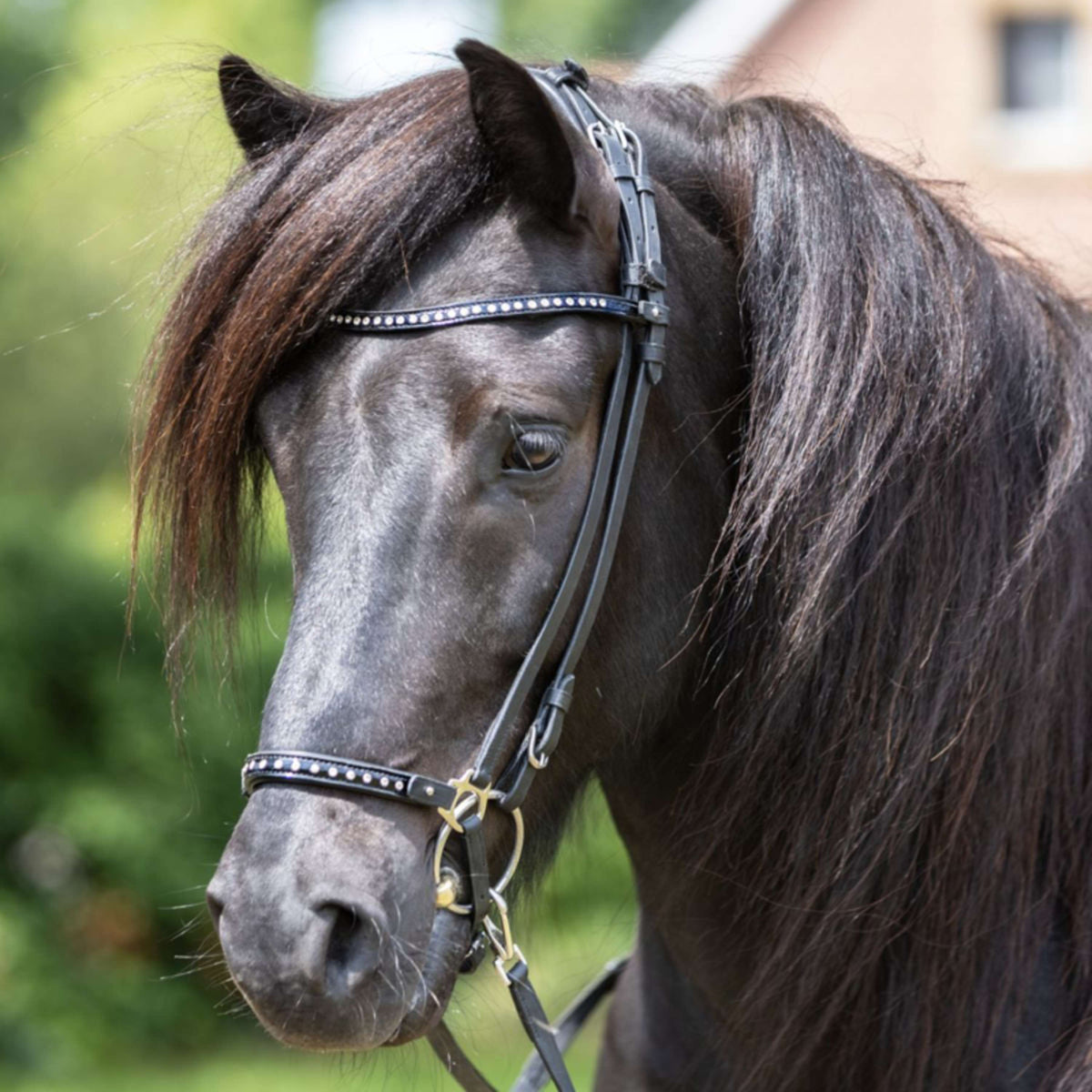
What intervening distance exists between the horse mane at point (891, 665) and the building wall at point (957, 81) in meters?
11.4

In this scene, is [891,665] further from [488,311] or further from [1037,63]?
[1037,63]

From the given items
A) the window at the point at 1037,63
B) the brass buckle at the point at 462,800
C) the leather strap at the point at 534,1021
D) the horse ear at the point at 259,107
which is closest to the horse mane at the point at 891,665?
the leather strap at the point at 534,1021

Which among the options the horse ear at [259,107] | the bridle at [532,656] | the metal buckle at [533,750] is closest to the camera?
the bridle at [532,656]

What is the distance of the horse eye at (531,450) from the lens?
1766 mm

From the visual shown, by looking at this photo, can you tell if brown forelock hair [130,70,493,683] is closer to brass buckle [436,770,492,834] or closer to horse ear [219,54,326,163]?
horse ear [219,54,326,163]

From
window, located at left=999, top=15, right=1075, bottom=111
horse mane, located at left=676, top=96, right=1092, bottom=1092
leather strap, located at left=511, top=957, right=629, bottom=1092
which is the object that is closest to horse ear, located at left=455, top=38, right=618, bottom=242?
horse mane, located at left=676, top=96, right=1092, bottom=1092

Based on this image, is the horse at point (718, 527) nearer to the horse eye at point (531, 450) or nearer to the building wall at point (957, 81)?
the horse eye at point (531, 450)

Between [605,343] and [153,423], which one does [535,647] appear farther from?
[153,423]

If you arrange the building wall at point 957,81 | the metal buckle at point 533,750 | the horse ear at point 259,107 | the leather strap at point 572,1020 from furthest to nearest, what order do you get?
the building wall at point 957,81, the leather strap at point 572,1020, the horse ear at point 259,107, the metal buckle at point 533,750

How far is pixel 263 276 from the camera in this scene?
188 centimetres

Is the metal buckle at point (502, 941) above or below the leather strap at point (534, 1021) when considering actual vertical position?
above

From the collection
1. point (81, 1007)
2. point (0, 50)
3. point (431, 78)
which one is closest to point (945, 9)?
point (81, 1007)

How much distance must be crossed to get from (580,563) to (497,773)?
11.4 inches

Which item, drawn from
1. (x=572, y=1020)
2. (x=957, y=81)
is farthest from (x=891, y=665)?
(x=957, y=81)
